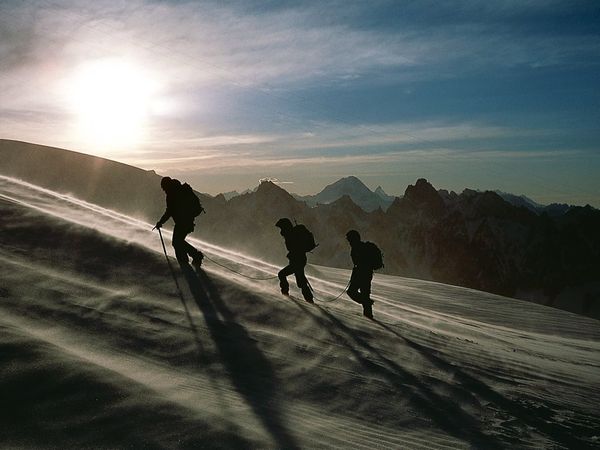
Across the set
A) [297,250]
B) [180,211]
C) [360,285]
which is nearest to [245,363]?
[180,211]

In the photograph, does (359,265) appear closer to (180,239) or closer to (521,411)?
(180,239)

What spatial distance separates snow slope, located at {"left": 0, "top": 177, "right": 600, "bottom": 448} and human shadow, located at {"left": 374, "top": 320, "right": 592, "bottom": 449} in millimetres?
38

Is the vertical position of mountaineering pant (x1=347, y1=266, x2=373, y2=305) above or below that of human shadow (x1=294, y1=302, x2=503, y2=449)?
above

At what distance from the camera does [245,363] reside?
6215 millimetres

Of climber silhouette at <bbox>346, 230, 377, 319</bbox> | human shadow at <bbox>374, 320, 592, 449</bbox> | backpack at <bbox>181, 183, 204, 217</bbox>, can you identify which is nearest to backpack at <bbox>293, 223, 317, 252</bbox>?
climber silhouette at <bbox>346, 230, 377, 319</bbox>

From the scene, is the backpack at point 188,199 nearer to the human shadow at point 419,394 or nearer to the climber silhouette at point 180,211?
the climber silhouette at point 180,211

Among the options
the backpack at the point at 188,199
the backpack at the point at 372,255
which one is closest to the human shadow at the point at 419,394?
the backpack at the point at 372,255

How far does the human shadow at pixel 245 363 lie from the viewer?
483 cm

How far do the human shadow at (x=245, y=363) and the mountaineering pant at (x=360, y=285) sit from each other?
3874 millimetres

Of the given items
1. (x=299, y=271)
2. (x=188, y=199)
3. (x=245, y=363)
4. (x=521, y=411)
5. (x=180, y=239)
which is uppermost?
(x=188, y=199)

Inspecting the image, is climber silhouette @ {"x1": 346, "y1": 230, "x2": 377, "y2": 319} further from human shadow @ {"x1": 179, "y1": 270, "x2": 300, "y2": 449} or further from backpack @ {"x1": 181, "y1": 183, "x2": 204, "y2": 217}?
human shadow @ {"x1": 179, "y1": 270, "x2": 300, "y2": 449}

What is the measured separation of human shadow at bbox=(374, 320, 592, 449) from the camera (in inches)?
234

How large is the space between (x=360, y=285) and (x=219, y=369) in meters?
6.36

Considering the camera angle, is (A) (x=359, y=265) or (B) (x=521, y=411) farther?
(A) (x=359, y=265)
